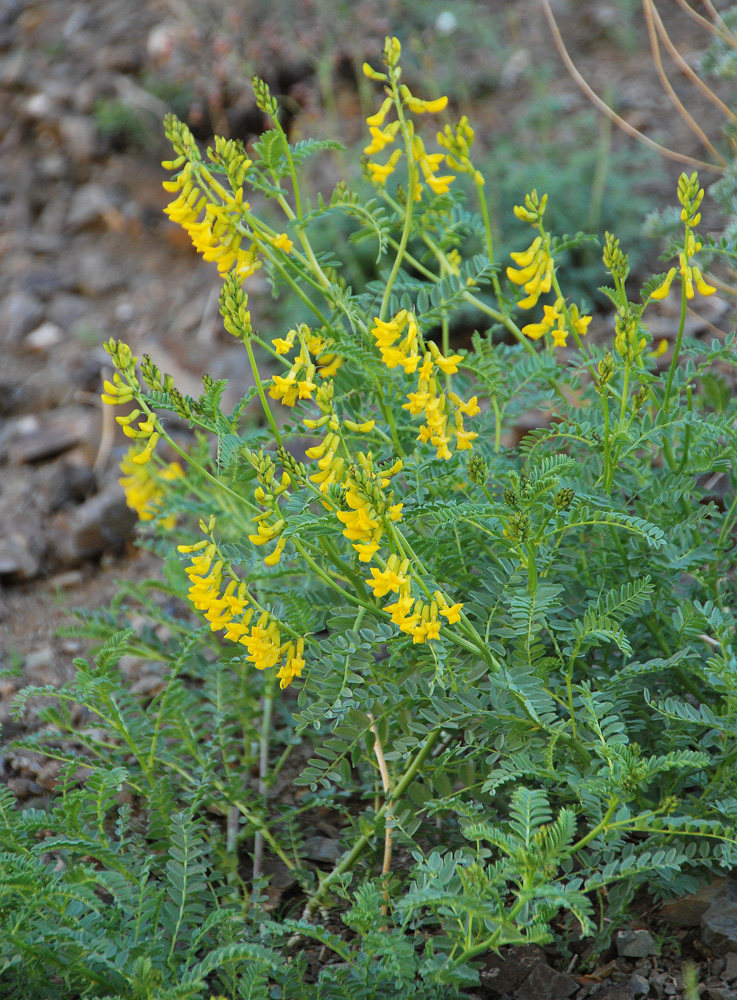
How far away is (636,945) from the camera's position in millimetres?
1531

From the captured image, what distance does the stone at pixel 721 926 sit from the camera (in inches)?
57.5

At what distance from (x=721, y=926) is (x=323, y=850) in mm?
761

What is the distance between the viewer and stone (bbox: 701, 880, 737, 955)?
1460mm

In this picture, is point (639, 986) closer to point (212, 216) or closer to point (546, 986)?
point (546, 986)

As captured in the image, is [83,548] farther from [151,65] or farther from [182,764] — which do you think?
[151,65]

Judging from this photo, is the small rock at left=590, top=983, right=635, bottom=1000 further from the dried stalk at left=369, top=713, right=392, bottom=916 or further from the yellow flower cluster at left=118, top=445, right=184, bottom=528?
the yellow flower cluster at left=118, top=445, right=184, bottom=528

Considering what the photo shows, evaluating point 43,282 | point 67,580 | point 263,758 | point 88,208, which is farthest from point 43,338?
point 263,758

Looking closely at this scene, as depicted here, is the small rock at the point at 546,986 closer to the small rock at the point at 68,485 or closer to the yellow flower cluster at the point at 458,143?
the yellow flower cluster at the point at 458,143

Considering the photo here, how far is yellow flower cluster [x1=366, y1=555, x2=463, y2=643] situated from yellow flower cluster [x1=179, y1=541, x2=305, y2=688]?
0.82ft

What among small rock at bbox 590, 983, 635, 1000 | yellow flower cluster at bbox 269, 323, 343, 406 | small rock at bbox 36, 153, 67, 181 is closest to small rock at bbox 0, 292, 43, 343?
small rock at bbox 36, 153, 67, 181

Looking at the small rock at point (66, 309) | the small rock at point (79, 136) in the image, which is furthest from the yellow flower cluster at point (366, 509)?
the small rock at point (79, 136)

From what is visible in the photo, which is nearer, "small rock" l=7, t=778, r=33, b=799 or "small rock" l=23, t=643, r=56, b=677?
"small rock" l=7, t=778, r=33, b=799

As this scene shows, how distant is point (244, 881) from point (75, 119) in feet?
14.6

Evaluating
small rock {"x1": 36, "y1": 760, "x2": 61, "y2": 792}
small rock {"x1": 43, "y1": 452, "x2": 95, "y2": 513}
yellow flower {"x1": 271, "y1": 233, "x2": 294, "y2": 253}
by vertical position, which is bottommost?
small rock {"x1": 43, "y1": 452, "x2": 95, "y2": 513}
